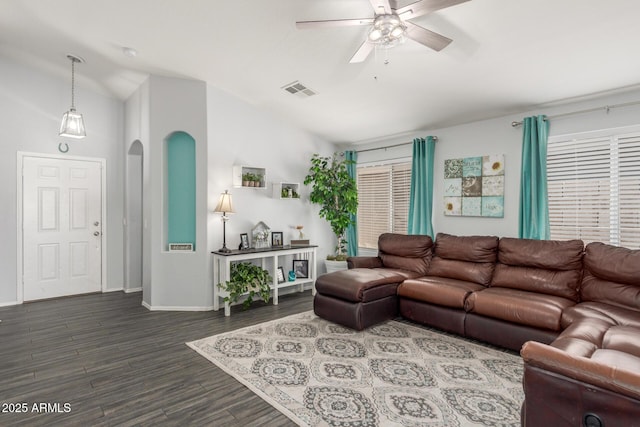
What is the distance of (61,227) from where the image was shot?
4887 millimetres

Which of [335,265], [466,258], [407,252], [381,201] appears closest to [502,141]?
[466,258]

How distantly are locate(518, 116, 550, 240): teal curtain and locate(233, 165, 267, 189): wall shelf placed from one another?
11.2 feet

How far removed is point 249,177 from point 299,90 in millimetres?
1390

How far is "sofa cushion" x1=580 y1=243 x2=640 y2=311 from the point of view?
9.19ft

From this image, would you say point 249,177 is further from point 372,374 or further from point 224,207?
point 372,374

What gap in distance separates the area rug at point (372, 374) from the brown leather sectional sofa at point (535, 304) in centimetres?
27

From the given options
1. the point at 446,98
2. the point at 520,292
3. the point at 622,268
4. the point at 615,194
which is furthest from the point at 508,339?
the point at 446,98

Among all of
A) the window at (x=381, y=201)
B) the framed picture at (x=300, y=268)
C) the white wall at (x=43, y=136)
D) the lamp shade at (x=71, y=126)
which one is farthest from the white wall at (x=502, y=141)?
the white wall at (x=43, y=136)

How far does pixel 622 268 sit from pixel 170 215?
5027 millimetres

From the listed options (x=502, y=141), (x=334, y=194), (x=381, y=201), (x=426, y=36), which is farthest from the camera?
(x=381, y=201)

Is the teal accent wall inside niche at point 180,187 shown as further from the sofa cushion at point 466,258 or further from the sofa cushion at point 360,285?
the sofa cushion at point 466,258

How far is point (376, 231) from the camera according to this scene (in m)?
5.80

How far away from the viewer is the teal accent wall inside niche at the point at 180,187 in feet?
14.6

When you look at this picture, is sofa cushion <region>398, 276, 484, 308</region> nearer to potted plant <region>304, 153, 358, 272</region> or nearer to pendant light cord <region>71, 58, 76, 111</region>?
potted plant <region>304, 153, 358, 272</region>
